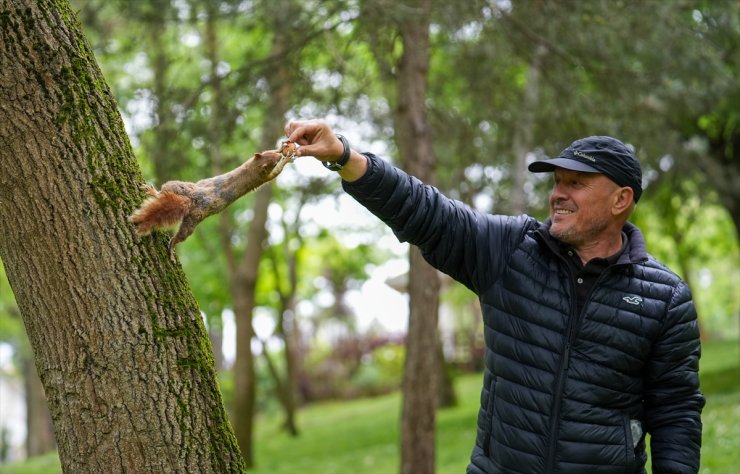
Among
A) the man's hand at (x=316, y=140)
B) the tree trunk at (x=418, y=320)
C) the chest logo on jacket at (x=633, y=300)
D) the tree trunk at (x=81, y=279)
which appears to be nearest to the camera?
the tree trunk at (x=81, y=279)

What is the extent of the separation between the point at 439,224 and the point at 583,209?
0.54 m

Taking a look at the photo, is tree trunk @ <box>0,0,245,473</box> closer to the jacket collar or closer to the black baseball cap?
the jacket collar

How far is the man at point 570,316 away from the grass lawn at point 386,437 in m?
4.00

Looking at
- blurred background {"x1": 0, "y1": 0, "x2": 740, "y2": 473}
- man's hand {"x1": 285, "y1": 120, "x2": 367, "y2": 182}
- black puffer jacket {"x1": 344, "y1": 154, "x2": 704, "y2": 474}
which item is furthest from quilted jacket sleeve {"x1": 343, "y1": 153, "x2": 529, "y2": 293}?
blurred background {"x1": 0, "y1": 0, "x2": 740, "y2": 473}

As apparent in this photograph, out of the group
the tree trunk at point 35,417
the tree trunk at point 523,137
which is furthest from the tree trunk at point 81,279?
the tree trunk at point 35,417

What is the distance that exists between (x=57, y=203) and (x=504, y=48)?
6883 mm

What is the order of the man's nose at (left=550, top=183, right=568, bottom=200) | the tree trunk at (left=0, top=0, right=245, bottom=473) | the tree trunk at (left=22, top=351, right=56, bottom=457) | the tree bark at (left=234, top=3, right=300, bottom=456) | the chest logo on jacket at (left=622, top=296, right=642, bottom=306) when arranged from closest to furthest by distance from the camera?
1. the tree trunk at (left=0, top=0, right=245, bottom=473)
2. the chest logo on jacket at (left=622, top=296, right=642, bottom=306)
3. the man's nose at (left=550, top=183, right=568, bottom=200)
4. the tree bark at (left=234, top=3, right=300, bottom=456)
5. the tree trunk at (left=22, top=351, right=56, bottom=457)

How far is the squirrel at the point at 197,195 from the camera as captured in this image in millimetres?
2715

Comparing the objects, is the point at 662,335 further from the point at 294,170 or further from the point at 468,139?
the point at 294,170

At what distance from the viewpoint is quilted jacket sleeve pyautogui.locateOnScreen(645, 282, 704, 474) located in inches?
120

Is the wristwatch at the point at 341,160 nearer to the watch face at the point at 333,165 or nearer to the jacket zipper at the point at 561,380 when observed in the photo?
the watch face at the point at 333,165

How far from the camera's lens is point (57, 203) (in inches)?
104

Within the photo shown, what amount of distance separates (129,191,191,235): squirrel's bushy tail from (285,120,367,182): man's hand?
0.42 metres

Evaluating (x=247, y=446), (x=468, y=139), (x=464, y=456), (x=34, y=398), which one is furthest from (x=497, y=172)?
(x=34, y=398)
